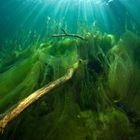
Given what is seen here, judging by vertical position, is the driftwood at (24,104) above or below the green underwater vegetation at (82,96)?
above

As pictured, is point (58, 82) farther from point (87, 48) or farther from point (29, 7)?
point (29, 7)

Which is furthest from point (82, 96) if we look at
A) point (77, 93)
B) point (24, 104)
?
point (24, 104)

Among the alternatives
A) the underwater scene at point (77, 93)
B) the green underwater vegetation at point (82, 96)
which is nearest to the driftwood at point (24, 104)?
the underwater scene at point (77, 93)

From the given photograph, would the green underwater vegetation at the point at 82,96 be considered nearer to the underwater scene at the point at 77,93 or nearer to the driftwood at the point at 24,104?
the underwater scene at the point at 77,93

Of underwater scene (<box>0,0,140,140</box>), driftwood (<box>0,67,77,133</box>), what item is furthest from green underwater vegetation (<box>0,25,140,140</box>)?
driftwood (<box>0,67,77,133</box>)

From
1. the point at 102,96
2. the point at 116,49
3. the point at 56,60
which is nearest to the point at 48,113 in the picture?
the point at 102,96

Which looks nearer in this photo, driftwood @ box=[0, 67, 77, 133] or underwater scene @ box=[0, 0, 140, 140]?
driftwood @ box=[0, 67, 77, 133]

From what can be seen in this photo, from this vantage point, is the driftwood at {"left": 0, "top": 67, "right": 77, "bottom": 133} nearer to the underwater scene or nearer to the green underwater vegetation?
the underwater scene

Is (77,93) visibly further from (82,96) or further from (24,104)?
(24,104)

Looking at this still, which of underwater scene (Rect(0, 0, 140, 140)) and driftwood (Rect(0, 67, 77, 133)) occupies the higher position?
driftwood (Rect(0, 67, 77, 133))
